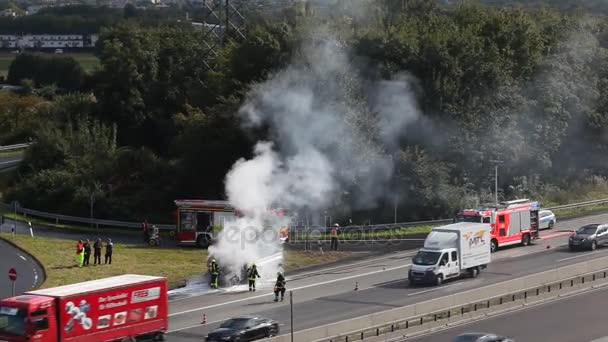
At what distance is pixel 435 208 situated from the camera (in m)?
60.9

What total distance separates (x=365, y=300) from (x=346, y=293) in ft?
6.50

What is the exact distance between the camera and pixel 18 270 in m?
47.8

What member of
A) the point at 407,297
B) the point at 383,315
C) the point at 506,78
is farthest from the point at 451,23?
the point at 383,315

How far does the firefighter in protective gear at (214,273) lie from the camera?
44438mm

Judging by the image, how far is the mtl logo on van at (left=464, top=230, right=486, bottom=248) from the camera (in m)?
45.5

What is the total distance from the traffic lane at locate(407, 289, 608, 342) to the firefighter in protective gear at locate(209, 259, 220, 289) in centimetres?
1262

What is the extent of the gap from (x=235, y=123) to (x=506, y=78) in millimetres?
19320

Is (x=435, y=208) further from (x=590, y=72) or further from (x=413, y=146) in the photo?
(x=590, y=72)

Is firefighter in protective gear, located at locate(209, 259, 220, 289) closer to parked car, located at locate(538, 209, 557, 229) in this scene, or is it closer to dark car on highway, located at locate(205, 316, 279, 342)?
dark car on highway, located at locate(205, 316, 279, 342)

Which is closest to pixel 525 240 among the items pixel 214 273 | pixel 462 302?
pixel 462 302

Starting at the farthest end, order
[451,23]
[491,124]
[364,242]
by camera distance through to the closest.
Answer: [451,23], [491,124], [364,242]

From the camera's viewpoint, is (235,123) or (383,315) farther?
(235,123)

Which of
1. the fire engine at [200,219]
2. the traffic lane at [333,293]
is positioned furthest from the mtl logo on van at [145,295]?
the fire engine at [200,219]

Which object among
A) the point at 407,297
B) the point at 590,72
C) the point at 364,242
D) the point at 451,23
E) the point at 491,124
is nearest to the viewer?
the point at 407,297
